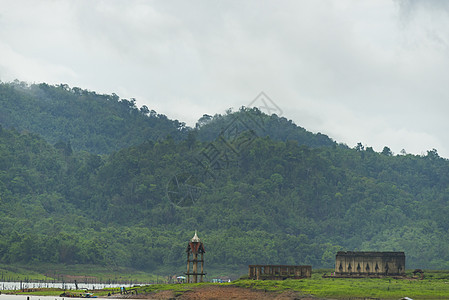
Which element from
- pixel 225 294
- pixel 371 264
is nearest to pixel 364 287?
pixel 225 294

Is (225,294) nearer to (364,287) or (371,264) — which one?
(364,287)

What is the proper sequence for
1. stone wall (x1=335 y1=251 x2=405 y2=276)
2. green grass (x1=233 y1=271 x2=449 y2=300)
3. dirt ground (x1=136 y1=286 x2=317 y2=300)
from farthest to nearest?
stone wall (x1=335 y1=251 x2=405 y2=276) < dirt ground (x1=136 y1=286 x2=317 y2=300) < green grass (x1=233 y1=271 x2=449 y2=300)

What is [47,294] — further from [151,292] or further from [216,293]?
[216,293]

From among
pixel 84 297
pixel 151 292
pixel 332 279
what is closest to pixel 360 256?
pixel 332 279

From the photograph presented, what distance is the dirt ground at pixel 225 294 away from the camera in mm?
124938

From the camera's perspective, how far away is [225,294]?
128250 millimetres

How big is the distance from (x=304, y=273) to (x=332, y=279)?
5800 mm

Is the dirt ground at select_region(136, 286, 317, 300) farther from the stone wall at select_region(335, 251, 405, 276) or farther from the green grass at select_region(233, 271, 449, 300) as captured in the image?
the stone wall at select_region(335, 251, 405, 276)

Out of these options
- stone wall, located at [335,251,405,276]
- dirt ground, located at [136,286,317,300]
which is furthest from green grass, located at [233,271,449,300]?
stone wall, located at [335,251,405,276]

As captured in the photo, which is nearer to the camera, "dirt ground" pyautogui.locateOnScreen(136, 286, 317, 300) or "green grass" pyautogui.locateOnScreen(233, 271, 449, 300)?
"green grass" pyautogui.locateOnScreen(233, 271, 449, 300)

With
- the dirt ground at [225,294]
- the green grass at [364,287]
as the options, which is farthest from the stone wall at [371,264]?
the dirt ground at [225,294]

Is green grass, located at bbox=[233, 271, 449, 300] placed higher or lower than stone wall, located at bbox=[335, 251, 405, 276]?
lower

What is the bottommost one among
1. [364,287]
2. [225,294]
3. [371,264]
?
[225,294]

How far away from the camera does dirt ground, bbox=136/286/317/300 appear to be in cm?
12494
